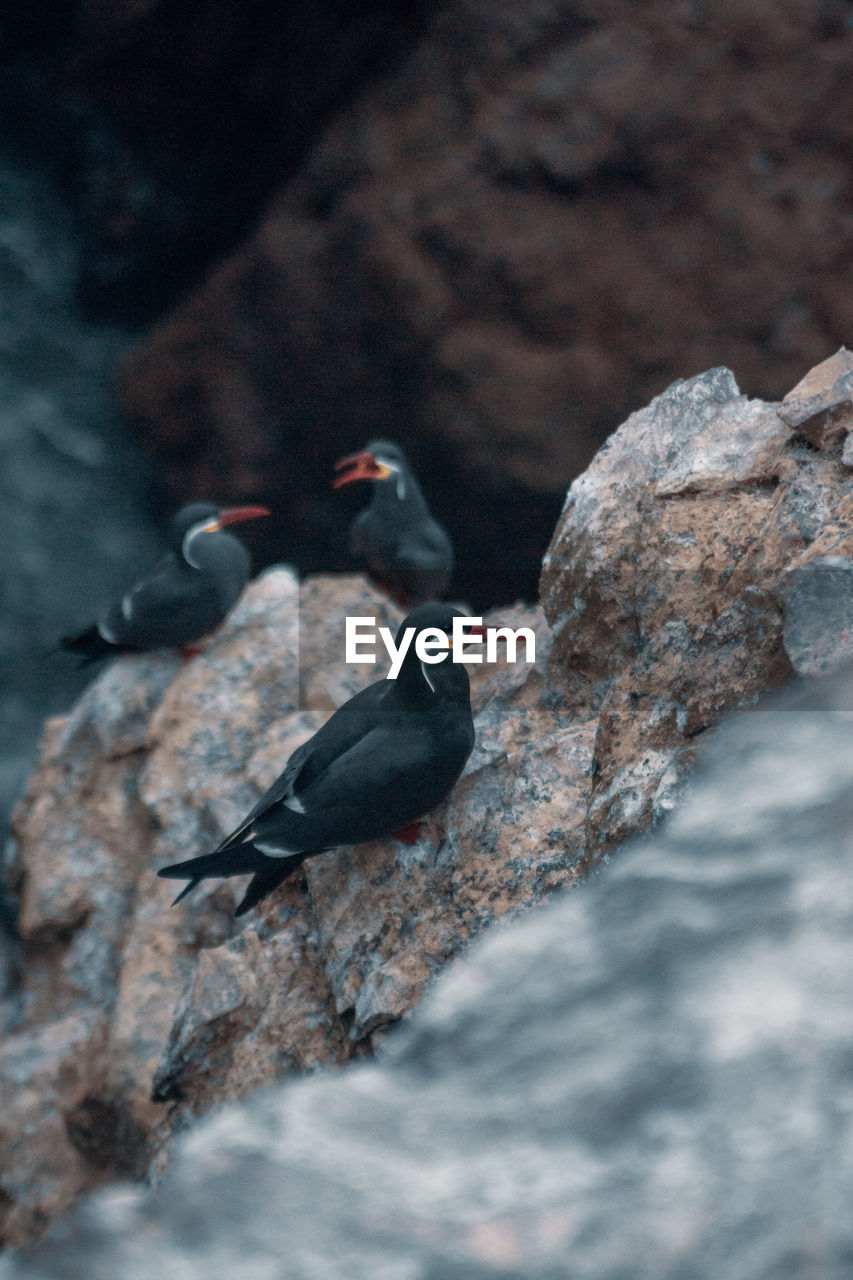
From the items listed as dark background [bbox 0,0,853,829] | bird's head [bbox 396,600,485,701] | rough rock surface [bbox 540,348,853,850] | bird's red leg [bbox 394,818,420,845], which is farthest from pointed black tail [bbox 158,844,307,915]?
dark background [bbox 0,0,853,829]

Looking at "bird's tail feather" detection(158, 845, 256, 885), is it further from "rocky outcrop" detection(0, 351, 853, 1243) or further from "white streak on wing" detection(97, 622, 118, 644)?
"white streak on wing" detection(97, 622, 118, 644)

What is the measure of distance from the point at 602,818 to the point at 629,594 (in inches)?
30.0

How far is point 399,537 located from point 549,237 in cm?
268

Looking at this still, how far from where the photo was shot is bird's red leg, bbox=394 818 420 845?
2.73 metres

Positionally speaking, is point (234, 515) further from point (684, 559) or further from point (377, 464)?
point (684, 559)

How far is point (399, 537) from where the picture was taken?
19.7 feet

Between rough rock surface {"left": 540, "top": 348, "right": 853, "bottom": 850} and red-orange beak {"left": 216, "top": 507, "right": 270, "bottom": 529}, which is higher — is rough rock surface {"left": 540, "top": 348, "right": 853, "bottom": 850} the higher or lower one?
the lower one

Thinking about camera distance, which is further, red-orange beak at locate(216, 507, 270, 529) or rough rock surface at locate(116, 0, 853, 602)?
rough rock surface at locate(116, 0, 853, 602)

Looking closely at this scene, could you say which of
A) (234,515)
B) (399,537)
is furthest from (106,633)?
(399,537)

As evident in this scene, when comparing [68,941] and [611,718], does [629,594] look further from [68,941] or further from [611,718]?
[68,941]

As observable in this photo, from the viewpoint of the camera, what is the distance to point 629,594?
9.01 feet

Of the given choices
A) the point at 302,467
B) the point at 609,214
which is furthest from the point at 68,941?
the point at 609,214

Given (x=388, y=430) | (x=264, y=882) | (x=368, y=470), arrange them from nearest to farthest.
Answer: (x=264, y=882), (x=368, y=470), (x=388, y=430)

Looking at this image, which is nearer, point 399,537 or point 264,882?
point 264,882
